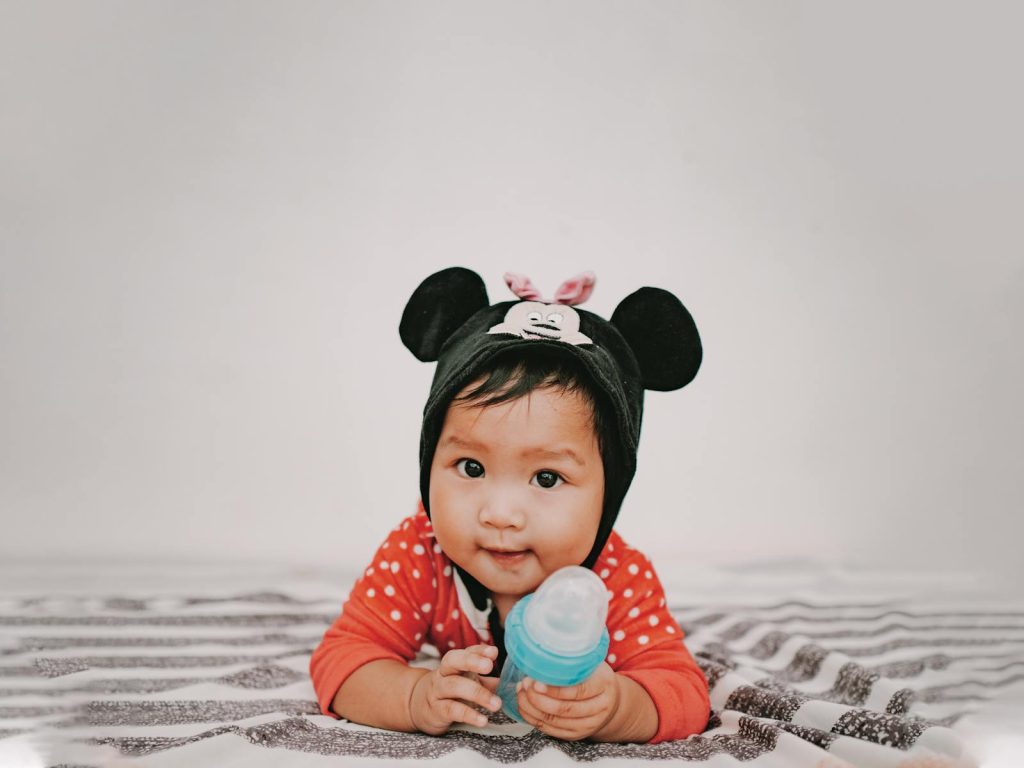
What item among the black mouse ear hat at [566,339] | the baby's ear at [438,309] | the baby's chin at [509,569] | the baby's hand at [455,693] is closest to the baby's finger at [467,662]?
the baby's hand at [455,693]

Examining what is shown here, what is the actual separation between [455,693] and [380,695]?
→ 0.38 feet

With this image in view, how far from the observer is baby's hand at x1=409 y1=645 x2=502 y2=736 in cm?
90

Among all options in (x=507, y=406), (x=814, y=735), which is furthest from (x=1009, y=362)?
(x=507, y=406)

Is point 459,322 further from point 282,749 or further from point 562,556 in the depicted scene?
point 282,749

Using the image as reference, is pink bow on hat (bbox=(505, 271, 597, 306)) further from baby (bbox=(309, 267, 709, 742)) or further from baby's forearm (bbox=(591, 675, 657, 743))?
baby's forearm (bbox=(591, 675, 657, 743))

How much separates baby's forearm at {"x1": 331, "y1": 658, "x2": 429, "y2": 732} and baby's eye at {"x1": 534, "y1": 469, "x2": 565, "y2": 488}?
22 cm

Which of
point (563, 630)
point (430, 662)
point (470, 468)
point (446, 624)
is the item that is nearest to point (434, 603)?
point (446, 624)

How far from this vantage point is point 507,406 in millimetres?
974

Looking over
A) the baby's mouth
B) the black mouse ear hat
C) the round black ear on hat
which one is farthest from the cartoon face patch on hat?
the baby's mouth

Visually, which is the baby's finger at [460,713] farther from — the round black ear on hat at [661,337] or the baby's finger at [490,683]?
the round black ear on hat at [661,337]

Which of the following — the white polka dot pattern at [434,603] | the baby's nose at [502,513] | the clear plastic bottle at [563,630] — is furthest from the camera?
the white polka dot pattern at [434,603]

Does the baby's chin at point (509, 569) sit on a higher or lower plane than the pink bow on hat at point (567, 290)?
lower

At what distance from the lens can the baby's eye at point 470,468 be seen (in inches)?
39.2

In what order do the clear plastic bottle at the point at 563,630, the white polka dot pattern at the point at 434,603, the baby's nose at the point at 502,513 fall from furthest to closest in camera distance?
1. the white polka dot pattern at the point at 434,603
2. the baby's nose at the point at 502,513
3. the clear plastic bottle at the point at 563,630
